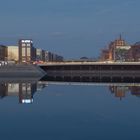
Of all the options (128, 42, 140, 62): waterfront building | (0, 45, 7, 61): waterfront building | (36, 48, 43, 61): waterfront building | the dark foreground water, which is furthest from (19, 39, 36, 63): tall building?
the dark foreground water

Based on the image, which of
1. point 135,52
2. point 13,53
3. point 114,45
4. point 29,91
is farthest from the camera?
point 114,45

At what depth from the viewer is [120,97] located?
1048 inches

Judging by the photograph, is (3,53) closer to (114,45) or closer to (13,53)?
(13,53)

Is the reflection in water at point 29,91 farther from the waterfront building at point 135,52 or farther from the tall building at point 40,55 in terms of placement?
the tall building at point 40,55

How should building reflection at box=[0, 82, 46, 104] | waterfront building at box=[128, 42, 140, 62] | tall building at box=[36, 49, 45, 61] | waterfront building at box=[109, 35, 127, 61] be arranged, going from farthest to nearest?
1. waterfront building at box=[109, 35, 127, 61]
2. tall building at box=[36, 49, 45, 61]
3. waterfront building at box=[128, 42, 140, 62]
4. building reflection at box=[0, 82, 46, 104]

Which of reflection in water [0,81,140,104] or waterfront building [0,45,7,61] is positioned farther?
waterfront building [0,45,7,61]

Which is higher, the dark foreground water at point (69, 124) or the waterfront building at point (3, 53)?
the waterfront building at point (3, 53)

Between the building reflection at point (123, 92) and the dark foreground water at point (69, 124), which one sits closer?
the dark foreground water at point (69, 124)

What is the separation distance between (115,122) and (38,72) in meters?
54.8

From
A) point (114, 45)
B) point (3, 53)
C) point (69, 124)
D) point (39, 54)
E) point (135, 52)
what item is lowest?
point (69, 124)

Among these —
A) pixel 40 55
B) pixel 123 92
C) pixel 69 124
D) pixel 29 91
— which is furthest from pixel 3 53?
pixel 69 124

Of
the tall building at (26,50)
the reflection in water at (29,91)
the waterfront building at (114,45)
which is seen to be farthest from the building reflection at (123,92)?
the waterfront building at (114,45)

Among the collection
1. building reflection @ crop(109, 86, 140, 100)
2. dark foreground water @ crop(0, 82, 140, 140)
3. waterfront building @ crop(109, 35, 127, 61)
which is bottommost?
dark foreground water @ crop(0, 82, 140, 140)

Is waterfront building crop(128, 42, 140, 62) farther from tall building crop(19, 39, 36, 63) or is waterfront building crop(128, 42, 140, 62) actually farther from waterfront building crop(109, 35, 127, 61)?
tall building crop(19, 39, 36, 63)
